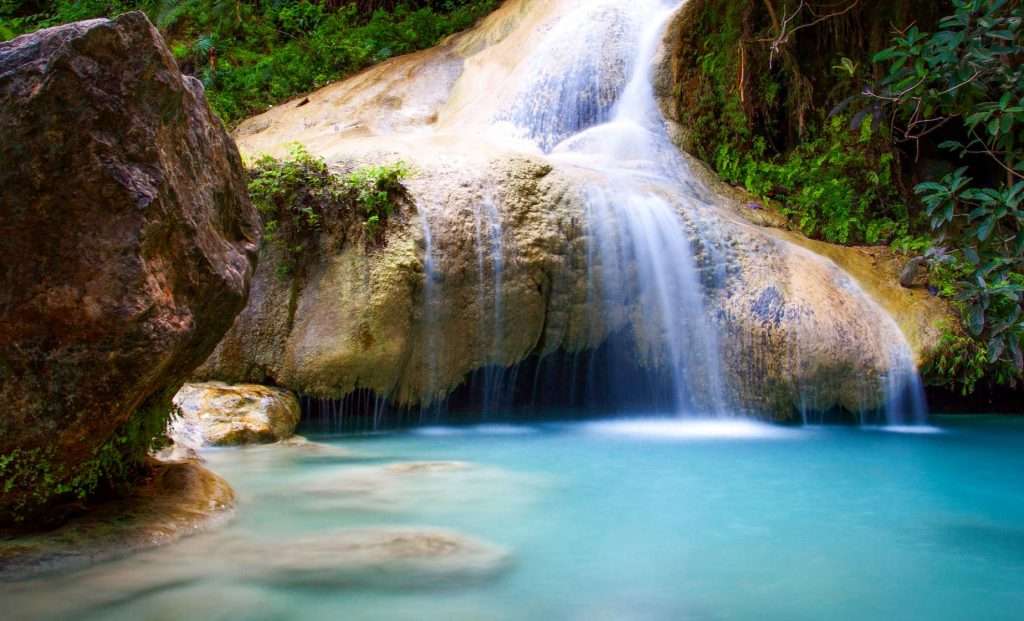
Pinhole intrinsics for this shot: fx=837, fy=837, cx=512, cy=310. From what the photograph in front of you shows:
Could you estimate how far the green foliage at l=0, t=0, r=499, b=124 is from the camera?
497 inches

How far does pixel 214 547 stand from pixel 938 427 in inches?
239

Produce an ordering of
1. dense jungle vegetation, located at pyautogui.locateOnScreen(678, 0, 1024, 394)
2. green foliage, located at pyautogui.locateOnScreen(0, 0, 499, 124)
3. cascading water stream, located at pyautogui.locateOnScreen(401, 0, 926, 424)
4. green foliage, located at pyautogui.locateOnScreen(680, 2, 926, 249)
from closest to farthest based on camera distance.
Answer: cascading water stream, located at pyautogui.locateOnScreen(401, 0, 926, 424)
dense jungle vegetation, located at pyautogui.locateOnScreen(678, 0, 1024, 394)
green foliage, located at pyautogui.locateOnScreen(680, 2, 926, 249)
green foliage, located at pyautogui.locateOnScreen(0, 0, 499, 124)

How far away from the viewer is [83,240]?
257 cm

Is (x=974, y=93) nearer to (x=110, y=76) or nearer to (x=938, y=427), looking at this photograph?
(x=938, y=427)

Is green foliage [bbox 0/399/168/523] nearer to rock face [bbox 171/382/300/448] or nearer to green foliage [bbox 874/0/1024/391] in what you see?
rock face [bbox 171/382/300/448]

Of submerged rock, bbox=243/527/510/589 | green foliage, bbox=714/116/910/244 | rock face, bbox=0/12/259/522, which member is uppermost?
green foliage, bbox=714/116/910/244

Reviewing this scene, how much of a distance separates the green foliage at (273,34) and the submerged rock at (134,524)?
9026 mm

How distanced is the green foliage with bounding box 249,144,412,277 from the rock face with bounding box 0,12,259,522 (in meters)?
3.66

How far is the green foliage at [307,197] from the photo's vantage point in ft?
21.5

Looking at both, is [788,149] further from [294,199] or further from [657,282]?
[294,199]

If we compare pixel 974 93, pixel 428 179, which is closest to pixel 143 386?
pixel 428 179

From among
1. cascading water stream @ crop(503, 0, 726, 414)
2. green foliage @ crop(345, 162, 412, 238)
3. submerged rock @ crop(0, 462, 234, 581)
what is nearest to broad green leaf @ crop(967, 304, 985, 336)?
cascading water stream @ crop(503, 0, 726, 414)

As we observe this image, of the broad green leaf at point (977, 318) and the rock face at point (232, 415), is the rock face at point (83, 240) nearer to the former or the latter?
the rock face at point (232, 415)

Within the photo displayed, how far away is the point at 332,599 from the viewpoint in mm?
2664
